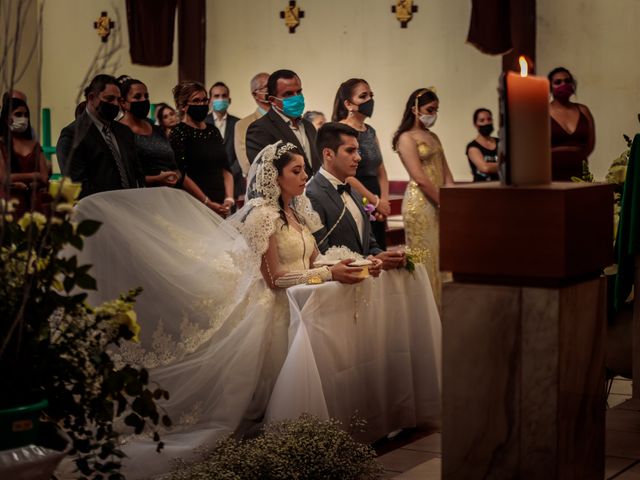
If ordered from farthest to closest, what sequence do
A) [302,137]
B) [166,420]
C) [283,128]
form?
[302,137], [283,128], [166,420]

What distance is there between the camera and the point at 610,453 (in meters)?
3.63

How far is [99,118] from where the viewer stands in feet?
20.2

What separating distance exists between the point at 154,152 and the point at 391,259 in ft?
6.83

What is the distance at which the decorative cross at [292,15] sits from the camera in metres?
11.5

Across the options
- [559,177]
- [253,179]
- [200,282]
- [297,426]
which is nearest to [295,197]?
[253,179]

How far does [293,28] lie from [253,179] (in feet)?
22.0

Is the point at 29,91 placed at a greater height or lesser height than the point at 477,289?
greater

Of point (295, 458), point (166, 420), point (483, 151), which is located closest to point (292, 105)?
point (483, 151)

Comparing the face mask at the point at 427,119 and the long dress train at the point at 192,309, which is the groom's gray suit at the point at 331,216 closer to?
the long dress train at the point at 192,309

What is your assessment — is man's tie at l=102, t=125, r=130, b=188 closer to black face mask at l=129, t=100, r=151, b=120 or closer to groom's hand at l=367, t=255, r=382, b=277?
black face mask at l=129, t=100, r=151, b=120

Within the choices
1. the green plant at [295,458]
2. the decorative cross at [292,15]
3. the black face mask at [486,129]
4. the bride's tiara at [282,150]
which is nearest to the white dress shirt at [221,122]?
the decorative cross at [292,15]

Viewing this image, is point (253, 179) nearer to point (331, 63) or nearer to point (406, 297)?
point (406, 297)

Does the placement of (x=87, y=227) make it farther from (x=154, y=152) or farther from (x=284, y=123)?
(x=154, y=152)

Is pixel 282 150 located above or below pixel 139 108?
below
